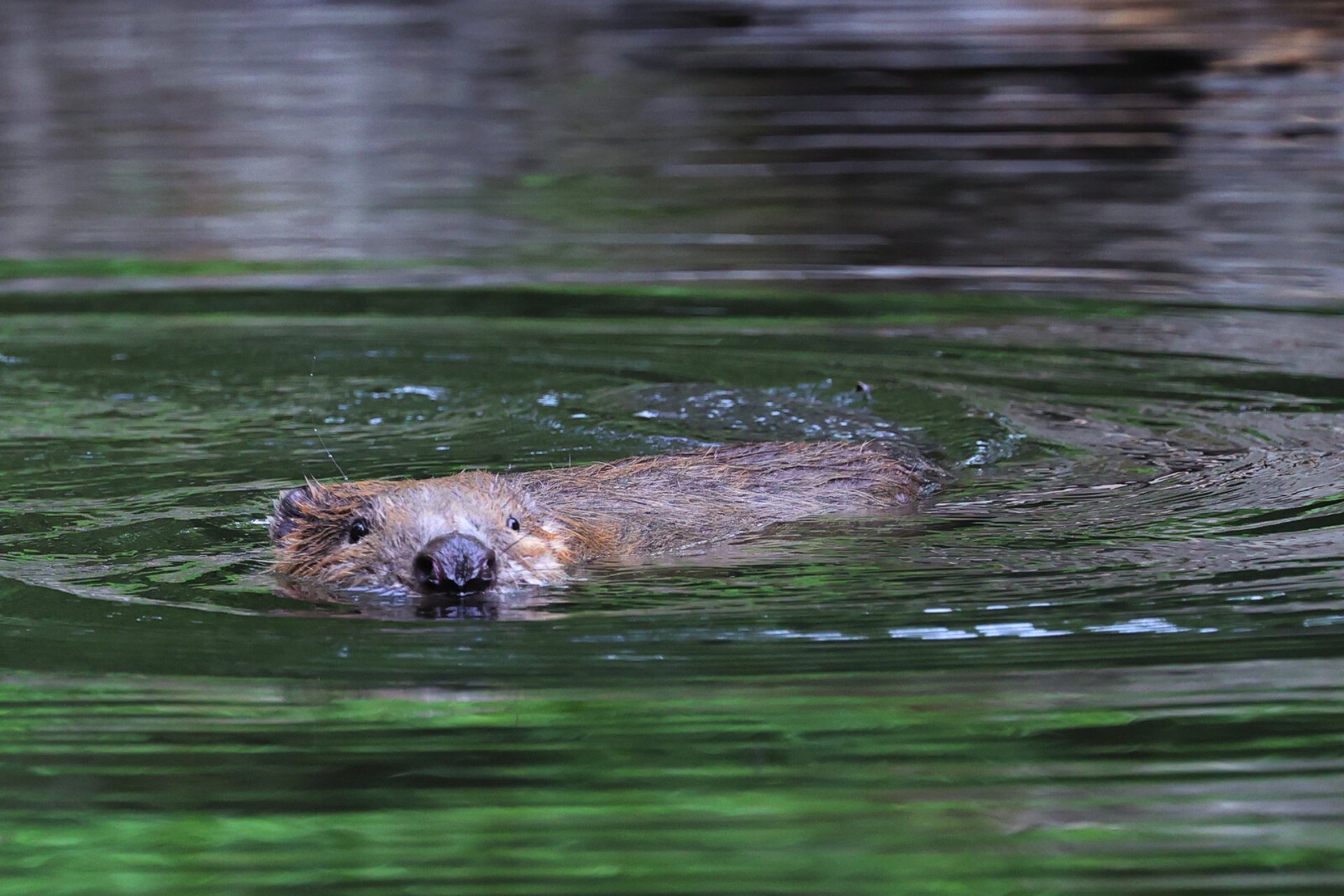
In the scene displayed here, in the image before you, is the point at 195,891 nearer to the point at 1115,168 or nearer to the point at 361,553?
the point at 361,553

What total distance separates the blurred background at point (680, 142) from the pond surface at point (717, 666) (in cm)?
234

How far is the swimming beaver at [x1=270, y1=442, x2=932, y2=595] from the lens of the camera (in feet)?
14.5

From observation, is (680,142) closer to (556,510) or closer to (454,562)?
(556,510)

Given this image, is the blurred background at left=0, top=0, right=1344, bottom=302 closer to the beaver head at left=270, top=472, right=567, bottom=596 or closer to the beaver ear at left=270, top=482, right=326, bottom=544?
the beaver ear at left=270, top=482, right=326, bottom=544

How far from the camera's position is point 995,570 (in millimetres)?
4418

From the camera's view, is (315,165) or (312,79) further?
(312,79)

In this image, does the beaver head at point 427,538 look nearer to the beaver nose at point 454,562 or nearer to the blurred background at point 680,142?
the beaver nose at point 454,562

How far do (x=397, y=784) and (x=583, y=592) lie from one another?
1.27 metres

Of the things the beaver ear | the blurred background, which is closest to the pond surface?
the beaver ear

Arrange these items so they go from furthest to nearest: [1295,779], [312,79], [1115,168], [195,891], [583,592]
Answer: [312,79], [1115,168], [583,592], [1295,779], [195,891]

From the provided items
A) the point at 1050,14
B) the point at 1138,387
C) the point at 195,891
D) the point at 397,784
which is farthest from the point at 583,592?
the point at 1050,14

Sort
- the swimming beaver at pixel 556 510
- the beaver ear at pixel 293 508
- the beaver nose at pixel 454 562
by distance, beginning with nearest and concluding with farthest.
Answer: the beaver nose at pixel 454 562 → the swimming beaver at pixel 556 510 → the beaver ear at pixel 293 508

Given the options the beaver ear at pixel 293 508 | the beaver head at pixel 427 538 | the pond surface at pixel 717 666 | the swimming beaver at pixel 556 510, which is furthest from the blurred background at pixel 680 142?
the beaver head at pixel 427 538

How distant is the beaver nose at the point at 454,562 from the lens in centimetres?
416
